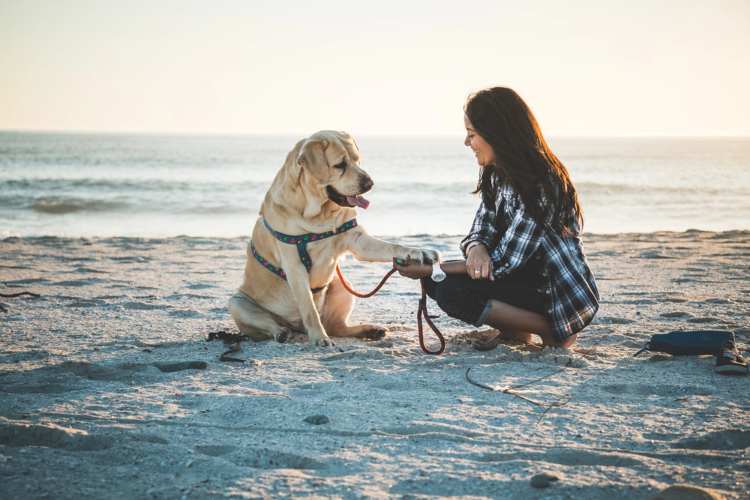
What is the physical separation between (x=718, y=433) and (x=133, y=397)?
8.45ft

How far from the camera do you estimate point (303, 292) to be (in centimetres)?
423

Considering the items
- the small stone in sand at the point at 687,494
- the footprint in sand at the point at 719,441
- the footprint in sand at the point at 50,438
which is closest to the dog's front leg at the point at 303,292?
the footprint in sand at the point at 50,438

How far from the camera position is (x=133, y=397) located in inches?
127

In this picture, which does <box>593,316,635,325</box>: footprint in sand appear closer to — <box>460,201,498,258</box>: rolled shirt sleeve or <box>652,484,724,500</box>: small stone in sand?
<box>460,201,498,258</box>: rolled shirt sleeve

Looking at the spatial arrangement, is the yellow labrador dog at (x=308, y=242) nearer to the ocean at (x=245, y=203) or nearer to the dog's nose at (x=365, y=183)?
the dog's nose at (x=365, y=183)

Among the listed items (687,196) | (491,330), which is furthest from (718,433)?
(687,196)

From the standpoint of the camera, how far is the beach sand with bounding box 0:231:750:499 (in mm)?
2375

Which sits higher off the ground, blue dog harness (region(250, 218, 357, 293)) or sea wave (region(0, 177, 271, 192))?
blue dog harness (region(250, 218, 357, 293))

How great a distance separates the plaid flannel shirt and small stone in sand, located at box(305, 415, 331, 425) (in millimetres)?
1355

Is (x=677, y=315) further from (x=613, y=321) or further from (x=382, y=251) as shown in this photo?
(x=382, y=251)

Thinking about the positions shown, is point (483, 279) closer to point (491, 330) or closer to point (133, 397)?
point (491, 330)

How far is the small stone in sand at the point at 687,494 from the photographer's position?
6.99 feet

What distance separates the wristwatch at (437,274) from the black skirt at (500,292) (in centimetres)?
6

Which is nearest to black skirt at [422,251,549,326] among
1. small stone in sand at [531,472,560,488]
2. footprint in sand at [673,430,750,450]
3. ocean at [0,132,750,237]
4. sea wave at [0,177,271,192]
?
footprint in sand at [673,430,750,450]
